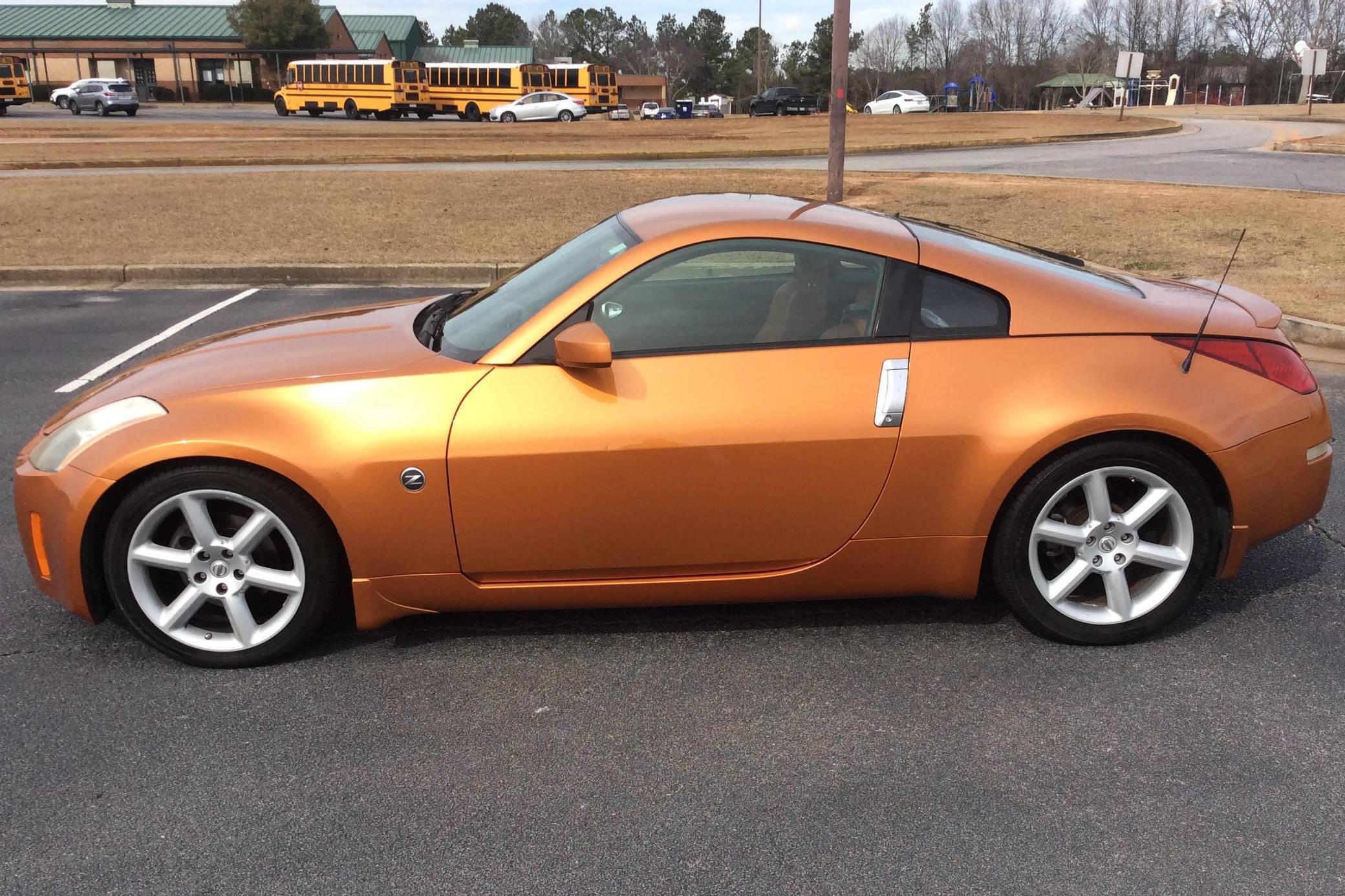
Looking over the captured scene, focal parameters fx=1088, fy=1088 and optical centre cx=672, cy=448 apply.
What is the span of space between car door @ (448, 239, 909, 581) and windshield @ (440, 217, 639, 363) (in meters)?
0.20

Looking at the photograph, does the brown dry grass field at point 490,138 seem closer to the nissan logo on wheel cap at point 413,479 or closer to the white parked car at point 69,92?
the white parked car at point 69,92

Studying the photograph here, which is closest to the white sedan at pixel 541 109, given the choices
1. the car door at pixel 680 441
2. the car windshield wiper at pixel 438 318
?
the car windshield wiper at pixel 438 318

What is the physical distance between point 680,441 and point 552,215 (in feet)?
37.6

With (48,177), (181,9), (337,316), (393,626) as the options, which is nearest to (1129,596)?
(393,626)

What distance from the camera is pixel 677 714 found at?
3236mm

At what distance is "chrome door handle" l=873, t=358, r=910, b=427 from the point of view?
3.38 meters

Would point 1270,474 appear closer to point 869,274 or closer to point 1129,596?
point 1129,596

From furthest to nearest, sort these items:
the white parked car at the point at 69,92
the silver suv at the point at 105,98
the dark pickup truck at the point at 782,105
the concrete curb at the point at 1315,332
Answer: the dark pickup truck at the point at 782,105 → the white parked car at the point at 69,92 → the silver suv at the point at 105,98 → the concrete curb at the point at 1315,332

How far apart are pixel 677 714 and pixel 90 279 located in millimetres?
10133

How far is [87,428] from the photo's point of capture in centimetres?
350

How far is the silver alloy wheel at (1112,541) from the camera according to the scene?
3500 millimetres

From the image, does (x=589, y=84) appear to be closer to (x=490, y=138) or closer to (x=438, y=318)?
(x=490, y=138)

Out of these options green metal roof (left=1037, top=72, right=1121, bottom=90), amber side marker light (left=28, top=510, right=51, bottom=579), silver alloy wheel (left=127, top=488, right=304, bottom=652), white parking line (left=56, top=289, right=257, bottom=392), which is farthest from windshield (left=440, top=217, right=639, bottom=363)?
green metal roof (left=1037, top=72, right=1121, bottom=90)

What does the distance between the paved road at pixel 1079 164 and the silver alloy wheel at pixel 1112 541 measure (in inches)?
621
